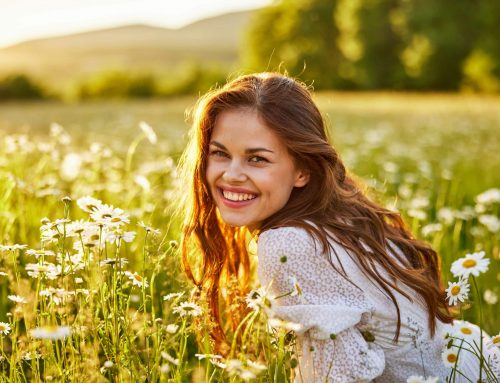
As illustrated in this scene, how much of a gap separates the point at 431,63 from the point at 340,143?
27.5 m

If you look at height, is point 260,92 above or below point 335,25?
below

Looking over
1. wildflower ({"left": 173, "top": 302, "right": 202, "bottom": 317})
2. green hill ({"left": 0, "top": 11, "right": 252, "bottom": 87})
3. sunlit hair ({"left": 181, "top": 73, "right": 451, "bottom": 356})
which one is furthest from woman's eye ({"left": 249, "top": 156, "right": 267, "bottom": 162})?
green hill ({"left": 0, "top": 11, "right": 252, "bottom": 87})

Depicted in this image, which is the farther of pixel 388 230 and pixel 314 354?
pixel 388 230

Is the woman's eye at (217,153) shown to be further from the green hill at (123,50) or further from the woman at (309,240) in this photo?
the green hill at (123,50)

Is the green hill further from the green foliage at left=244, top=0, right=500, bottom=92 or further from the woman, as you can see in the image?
the woman

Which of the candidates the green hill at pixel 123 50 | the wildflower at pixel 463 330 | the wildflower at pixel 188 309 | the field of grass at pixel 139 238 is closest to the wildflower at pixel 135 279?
the field of grass at pixel 139 238

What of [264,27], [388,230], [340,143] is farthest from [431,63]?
[388,230]

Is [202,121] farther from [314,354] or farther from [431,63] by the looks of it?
[431,63]

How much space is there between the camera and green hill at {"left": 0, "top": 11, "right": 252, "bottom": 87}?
52.2 m

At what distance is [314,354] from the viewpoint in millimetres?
2293

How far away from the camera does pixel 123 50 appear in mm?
62656

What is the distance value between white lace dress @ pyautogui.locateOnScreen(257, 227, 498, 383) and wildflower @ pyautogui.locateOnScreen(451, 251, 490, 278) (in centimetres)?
24

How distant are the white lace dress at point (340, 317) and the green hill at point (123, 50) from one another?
44413mm

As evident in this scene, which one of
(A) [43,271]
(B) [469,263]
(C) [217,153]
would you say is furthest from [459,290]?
(A) [43,271]
